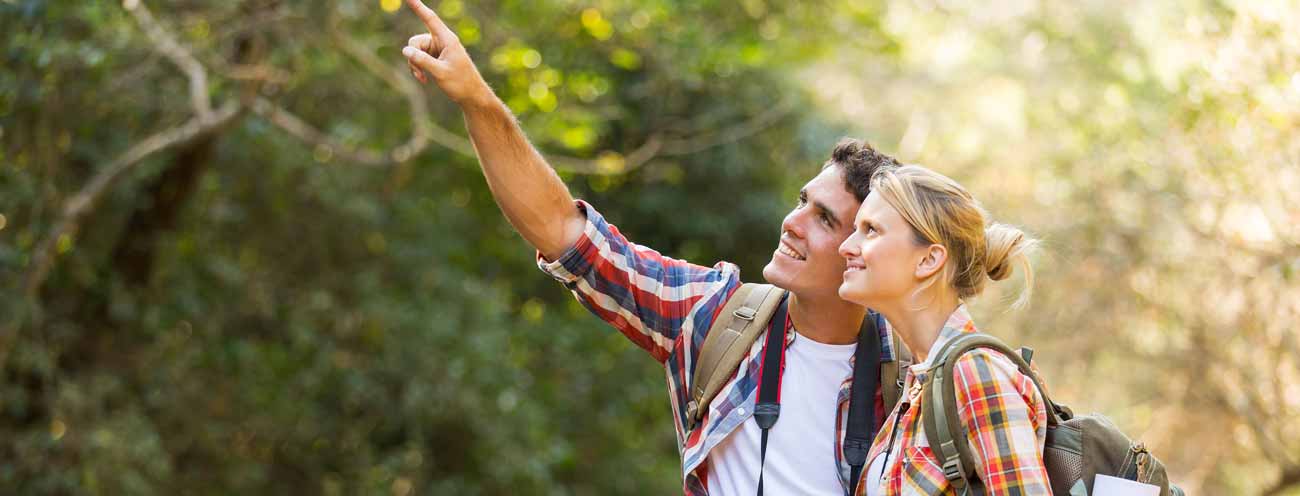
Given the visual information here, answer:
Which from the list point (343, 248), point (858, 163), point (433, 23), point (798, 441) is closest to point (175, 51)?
point (343, 248)

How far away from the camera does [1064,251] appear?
1108cm

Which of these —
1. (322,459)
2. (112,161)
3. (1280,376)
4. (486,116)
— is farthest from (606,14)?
(1280,376)

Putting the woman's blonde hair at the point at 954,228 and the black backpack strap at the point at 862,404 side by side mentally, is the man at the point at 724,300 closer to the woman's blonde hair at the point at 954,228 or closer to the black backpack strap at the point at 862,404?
the black backpack strap at the point at 862,404

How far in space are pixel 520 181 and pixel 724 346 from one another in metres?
0.54

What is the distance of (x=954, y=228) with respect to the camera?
2.47m

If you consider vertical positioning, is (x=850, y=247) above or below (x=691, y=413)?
above

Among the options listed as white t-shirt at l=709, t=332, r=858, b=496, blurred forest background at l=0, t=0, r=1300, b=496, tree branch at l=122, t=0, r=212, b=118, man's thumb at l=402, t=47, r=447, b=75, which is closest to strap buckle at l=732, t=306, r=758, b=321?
white t-shirt at l=709, t=332, r=858, b=496

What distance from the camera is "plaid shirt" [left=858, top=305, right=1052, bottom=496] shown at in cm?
216

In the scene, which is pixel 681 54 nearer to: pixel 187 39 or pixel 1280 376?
pixel 187 39

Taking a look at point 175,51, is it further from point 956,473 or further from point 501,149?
point 956,473

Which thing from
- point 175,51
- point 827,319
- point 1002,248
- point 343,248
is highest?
point 1002,248

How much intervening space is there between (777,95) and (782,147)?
587 mm

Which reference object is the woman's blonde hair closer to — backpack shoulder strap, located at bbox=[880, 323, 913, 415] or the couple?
the couple

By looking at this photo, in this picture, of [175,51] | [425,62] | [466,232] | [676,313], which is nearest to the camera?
[425,62]
